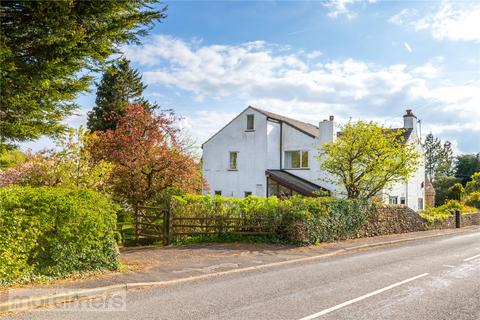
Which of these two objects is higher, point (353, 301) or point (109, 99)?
point (109, 99)

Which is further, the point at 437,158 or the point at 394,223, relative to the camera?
the point at 437,158

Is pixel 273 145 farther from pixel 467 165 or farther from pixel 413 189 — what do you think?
pixel 467 165

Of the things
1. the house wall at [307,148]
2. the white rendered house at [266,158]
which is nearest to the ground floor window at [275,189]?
the white rendered house at [266,158]

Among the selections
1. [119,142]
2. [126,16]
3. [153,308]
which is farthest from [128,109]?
[153,308]

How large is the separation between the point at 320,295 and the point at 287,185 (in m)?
20.0

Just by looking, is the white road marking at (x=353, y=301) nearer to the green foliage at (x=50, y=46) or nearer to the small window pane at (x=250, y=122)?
the green foliage at (x=50, y=46)

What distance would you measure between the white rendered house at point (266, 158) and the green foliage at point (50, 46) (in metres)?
19.5

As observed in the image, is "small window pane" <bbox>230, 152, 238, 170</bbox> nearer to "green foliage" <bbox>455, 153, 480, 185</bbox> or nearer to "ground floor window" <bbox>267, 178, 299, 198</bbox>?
"ground floor window" <bbox>267, 178, 299, 198</bbox>

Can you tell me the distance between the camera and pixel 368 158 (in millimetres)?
20797

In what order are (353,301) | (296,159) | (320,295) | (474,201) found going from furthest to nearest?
(474,201) → (296,159) → (320,295) → (353,301)

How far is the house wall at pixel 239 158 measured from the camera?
31.0 meters

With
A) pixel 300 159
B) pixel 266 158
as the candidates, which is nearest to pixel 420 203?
pixel 300 159

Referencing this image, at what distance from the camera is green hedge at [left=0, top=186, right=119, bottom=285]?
8.52 metres

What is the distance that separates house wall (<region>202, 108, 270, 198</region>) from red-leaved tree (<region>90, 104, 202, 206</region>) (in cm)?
1081
